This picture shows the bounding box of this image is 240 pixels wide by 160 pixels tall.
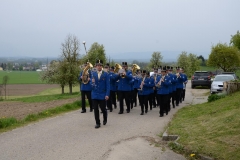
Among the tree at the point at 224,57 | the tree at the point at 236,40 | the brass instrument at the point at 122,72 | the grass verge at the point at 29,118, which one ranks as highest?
the tree at the point at 236,40

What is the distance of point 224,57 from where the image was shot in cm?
4231

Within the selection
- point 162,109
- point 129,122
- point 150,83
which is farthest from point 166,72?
point 129,122

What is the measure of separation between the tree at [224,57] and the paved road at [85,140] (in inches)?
1236

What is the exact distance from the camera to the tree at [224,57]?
4147 centimetres

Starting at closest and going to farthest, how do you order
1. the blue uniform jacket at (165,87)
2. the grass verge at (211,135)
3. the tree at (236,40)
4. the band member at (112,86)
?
the grass verge at (211,135) < the blue uniform jacket at (165,87) < the band member at (112,86) < the tree at (236,40)

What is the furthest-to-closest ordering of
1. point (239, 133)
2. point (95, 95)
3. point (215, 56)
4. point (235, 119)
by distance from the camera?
point (215, 56)
point (95, 95)
point (235, 119)
point (239, 133)

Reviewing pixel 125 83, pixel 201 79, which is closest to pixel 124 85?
pixel 125 83

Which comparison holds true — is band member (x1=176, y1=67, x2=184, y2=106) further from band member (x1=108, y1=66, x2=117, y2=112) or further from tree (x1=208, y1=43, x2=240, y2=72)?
tree (x1=208, y1=43, x2=240, y2=72)

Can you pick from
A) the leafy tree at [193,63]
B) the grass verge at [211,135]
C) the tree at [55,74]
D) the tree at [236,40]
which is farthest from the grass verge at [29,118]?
the leafy tree at [193,63]

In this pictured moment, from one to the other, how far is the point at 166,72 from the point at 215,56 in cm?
3023

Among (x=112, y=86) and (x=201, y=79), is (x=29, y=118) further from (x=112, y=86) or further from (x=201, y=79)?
(x=201, y=79)

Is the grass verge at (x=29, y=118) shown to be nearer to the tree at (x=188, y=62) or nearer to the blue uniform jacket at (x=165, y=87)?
the blue uniform jacket at (x=165, y=87)

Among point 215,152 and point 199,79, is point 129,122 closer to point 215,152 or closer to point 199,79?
point 215,152

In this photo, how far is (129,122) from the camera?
39.0 feet
